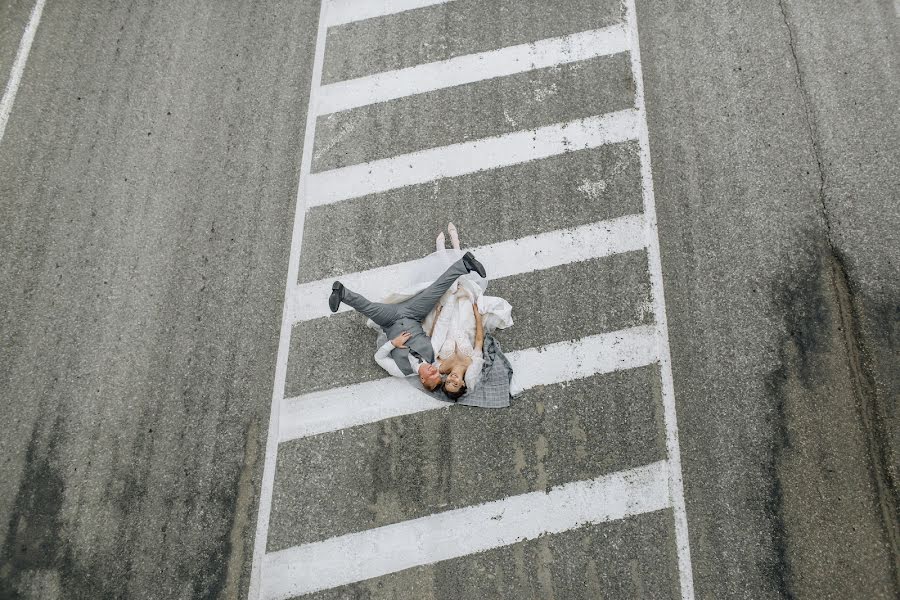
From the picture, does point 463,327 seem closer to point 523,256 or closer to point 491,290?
point 491,290

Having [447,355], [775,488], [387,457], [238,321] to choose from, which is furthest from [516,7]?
[775,488]

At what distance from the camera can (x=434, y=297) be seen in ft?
19.1

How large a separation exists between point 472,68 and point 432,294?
3.04 metres


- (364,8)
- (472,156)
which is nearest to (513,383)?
(472,156)

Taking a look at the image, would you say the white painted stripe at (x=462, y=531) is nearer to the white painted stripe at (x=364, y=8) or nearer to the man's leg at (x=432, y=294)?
the man's leg at (x=432, y=294)

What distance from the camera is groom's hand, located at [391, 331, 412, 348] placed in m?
5.74

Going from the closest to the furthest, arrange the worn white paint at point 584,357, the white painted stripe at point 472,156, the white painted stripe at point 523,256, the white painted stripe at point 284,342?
the white painted stripe at point 284,342 < the worn white paint at point 584,357 < the white painted stripe at point 523,256 < the white painted stripe at point 472,156

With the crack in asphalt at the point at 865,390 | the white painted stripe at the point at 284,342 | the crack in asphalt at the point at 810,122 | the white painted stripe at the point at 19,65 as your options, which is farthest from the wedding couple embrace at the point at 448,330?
the white painted stripe at the point at 19,65

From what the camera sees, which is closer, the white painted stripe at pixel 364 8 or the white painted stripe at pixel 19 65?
the white painted stripe at pixel 19 65

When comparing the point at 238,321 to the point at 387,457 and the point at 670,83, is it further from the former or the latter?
the point at 670,83

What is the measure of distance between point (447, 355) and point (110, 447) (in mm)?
3768

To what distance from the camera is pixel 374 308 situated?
5.72 metres

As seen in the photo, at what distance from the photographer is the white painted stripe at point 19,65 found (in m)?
6.89

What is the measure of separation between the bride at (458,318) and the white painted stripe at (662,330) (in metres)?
1.65
